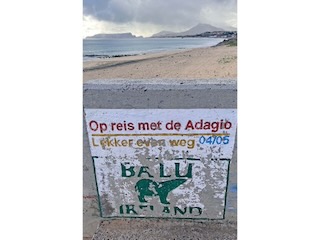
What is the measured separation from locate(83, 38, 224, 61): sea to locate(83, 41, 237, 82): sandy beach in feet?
0.09

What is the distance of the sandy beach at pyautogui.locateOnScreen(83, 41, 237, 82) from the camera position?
8.01 feet

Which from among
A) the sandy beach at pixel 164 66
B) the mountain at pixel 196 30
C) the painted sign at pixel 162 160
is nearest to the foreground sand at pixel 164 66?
the sandy beach at pixel 164 66

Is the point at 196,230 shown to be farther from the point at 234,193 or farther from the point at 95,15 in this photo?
the point at 95,15

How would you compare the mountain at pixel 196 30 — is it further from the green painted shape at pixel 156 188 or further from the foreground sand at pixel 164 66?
the green painted shape at pixel 156 188

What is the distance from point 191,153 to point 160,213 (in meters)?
0.47

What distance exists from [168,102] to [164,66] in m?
0.23

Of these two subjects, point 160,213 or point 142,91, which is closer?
point 142,91

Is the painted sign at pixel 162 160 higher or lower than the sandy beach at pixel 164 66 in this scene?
lower

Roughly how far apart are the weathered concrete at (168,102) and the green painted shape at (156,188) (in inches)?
7.4

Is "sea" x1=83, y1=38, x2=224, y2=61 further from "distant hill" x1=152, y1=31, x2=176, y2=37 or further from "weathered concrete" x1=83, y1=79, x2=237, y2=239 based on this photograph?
"weathered concrete" x1=83, y1=79, x2=237, y2=239

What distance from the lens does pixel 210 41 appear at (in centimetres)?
245

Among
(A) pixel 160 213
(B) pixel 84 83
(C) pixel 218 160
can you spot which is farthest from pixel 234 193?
(B) pixel 84 83

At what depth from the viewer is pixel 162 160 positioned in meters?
2.54

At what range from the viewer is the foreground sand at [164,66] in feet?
8.01
